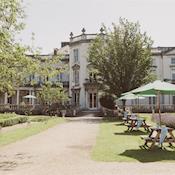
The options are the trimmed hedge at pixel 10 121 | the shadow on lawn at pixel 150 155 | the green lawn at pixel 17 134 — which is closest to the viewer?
the shadow on lawn at pixel 150 155

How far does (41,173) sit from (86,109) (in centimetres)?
4748

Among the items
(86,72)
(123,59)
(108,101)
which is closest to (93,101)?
(86,72)

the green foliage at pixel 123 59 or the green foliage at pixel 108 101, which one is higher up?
the green foliage at pixel 123 59

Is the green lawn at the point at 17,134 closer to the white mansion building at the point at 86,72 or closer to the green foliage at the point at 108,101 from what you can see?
the green foliage at the point at 108,101

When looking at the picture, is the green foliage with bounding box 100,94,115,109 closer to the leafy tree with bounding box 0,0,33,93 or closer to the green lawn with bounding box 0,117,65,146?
the green lawn with bounding box 0,117,65,146

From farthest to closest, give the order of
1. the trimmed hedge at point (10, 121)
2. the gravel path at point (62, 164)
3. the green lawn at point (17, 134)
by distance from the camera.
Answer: the trimmed hedge at point (10, 121) < the green lawn at point (17, 134) < the gravel path at point (62, 164)

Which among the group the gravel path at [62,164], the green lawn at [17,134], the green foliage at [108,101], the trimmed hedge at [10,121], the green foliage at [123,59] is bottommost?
the gravel path at [62,164]

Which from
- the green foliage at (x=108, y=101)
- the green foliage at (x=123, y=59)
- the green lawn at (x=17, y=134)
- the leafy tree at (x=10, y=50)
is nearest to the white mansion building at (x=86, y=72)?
the green foliage at (x=108, y=101)

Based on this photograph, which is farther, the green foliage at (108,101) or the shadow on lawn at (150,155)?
the green foliage at (108,101)

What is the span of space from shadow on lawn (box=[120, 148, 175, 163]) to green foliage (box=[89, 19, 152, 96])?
25940 mm

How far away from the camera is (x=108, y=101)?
52656 millimetres

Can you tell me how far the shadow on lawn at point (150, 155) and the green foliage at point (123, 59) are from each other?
25.9 m

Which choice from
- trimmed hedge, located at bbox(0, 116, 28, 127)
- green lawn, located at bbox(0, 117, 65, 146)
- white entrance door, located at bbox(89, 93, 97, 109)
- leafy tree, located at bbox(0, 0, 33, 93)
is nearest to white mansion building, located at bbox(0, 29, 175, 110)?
white entrance door, located at bbox(89, 93, 97, 109)

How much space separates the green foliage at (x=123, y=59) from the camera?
3934cm
